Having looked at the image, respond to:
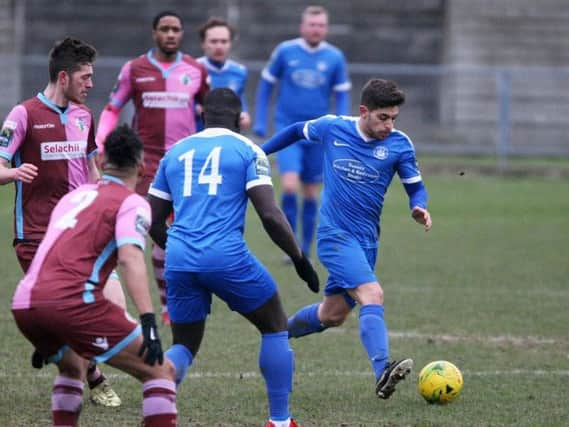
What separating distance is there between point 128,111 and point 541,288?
11.3 m

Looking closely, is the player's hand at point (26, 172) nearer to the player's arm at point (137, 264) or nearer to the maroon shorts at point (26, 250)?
the maroon shorts at point (26, 250)

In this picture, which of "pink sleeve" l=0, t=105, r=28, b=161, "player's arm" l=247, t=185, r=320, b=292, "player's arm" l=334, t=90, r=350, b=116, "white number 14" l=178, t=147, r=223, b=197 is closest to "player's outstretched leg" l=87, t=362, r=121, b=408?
"pink sleeve" l=0, t=105, r=28, b=161

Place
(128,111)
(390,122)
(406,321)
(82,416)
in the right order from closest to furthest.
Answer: (82,416) → (390,122) → (406,321) → (128,111)

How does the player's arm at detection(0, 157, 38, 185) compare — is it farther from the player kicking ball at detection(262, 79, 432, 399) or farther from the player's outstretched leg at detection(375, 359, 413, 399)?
the player's outstretched leg at detection(375, 359, 413, 399)

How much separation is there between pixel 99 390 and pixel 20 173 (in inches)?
56.4

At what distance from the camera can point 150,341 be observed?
5.04 m

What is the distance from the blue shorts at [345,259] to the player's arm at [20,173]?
1.83 metres

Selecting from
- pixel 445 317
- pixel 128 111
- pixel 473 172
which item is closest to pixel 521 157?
pixel 473 172

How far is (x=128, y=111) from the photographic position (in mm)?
20812

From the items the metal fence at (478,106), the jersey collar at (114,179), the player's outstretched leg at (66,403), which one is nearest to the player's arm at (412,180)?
the jersey collar at (114,179)

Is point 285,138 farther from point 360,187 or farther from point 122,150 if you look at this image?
point 122,150

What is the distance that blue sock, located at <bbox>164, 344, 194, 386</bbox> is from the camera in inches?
227

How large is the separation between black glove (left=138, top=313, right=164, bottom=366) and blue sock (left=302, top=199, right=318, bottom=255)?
7.72m

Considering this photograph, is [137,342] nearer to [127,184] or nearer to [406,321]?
[127,184]
